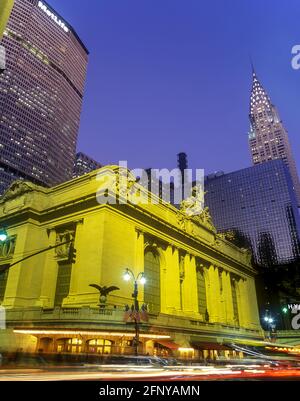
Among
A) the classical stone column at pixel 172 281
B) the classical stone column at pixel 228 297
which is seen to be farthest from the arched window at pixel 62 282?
the classical stone column at pixel 228 297

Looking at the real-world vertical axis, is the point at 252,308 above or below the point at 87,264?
above

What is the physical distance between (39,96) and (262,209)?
96.9 m

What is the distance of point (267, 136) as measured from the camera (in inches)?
6378

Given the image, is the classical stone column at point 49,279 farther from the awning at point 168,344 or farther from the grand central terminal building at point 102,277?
the awning at point 168,344

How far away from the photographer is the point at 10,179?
366 feet

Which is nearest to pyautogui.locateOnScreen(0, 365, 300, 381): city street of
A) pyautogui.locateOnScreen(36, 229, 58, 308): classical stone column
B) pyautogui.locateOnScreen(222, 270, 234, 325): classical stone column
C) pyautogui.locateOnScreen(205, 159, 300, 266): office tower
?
pyautogui.locateOnScreen(36, 229, 58, 308): classical stone column

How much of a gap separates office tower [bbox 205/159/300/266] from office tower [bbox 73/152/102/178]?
85.5 m

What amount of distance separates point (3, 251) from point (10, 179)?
83.0m

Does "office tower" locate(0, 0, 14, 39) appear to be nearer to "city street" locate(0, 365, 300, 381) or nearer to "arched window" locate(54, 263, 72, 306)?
"city street" locate(0, 365, 300, 381)

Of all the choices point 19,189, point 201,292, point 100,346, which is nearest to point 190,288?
point 201,292

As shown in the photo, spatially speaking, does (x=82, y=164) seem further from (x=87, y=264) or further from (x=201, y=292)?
(x=87, y=264)

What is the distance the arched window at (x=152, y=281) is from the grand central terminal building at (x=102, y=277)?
0.36 feet
